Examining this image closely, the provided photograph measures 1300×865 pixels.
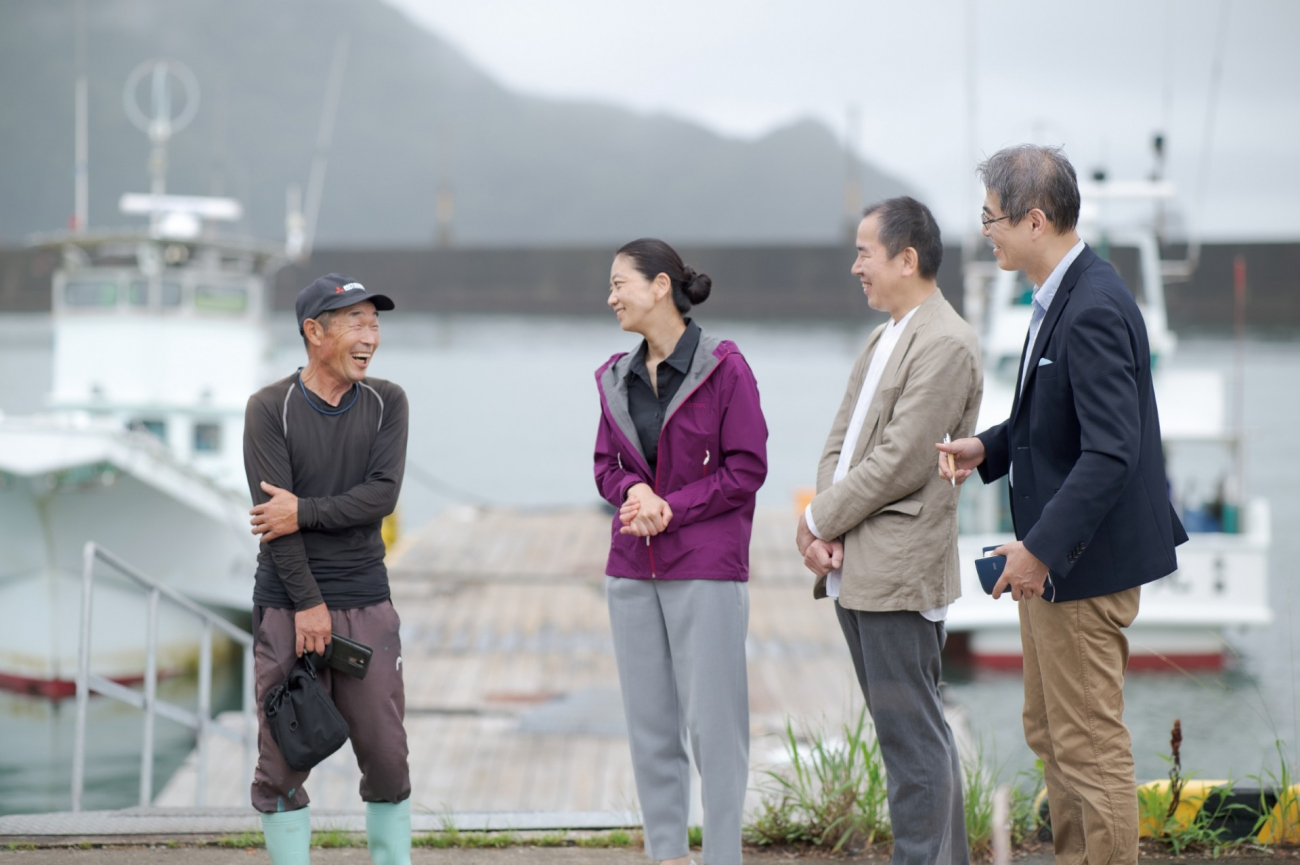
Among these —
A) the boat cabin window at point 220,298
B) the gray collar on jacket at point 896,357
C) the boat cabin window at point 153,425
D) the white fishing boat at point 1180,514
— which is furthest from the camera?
the boat cabin window at point 220,298

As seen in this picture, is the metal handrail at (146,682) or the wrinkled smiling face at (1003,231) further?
the metal handrail at (146,682)

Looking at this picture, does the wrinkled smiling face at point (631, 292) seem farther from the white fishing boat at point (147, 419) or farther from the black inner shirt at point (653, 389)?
the white fishing boat at point (147, 419)

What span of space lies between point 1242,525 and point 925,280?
10.5 meters

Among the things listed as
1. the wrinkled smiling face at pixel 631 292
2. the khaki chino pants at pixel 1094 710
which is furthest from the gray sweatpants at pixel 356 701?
the khaki chino pants at pixel 1094 710

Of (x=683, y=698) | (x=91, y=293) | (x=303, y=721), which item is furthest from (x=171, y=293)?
(x=683, y=698)

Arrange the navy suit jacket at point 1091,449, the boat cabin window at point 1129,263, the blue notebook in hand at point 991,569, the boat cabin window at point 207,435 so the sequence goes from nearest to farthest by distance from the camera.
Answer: the navy suit jacket at point 1091,449, the blue notebook in hand at point 991,569, the boat cabin window at point 207,435, the boat cabin window at point 1129,263

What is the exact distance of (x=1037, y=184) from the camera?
96.0 inches

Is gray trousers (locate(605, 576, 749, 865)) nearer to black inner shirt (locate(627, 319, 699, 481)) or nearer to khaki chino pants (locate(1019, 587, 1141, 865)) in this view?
black inner shirt (locate(627, 319, 699, 481))

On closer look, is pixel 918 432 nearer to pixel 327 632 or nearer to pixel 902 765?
pixel 902 765

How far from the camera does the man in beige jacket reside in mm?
2602

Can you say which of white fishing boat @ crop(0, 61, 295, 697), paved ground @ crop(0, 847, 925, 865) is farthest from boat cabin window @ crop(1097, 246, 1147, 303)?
paved ground @ crop(0, 847, 925, 865)

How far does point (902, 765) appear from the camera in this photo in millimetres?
2670

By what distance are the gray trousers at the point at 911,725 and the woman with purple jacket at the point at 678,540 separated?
1.20 ft

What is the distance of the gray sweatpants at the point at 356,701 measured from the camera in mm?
2697
